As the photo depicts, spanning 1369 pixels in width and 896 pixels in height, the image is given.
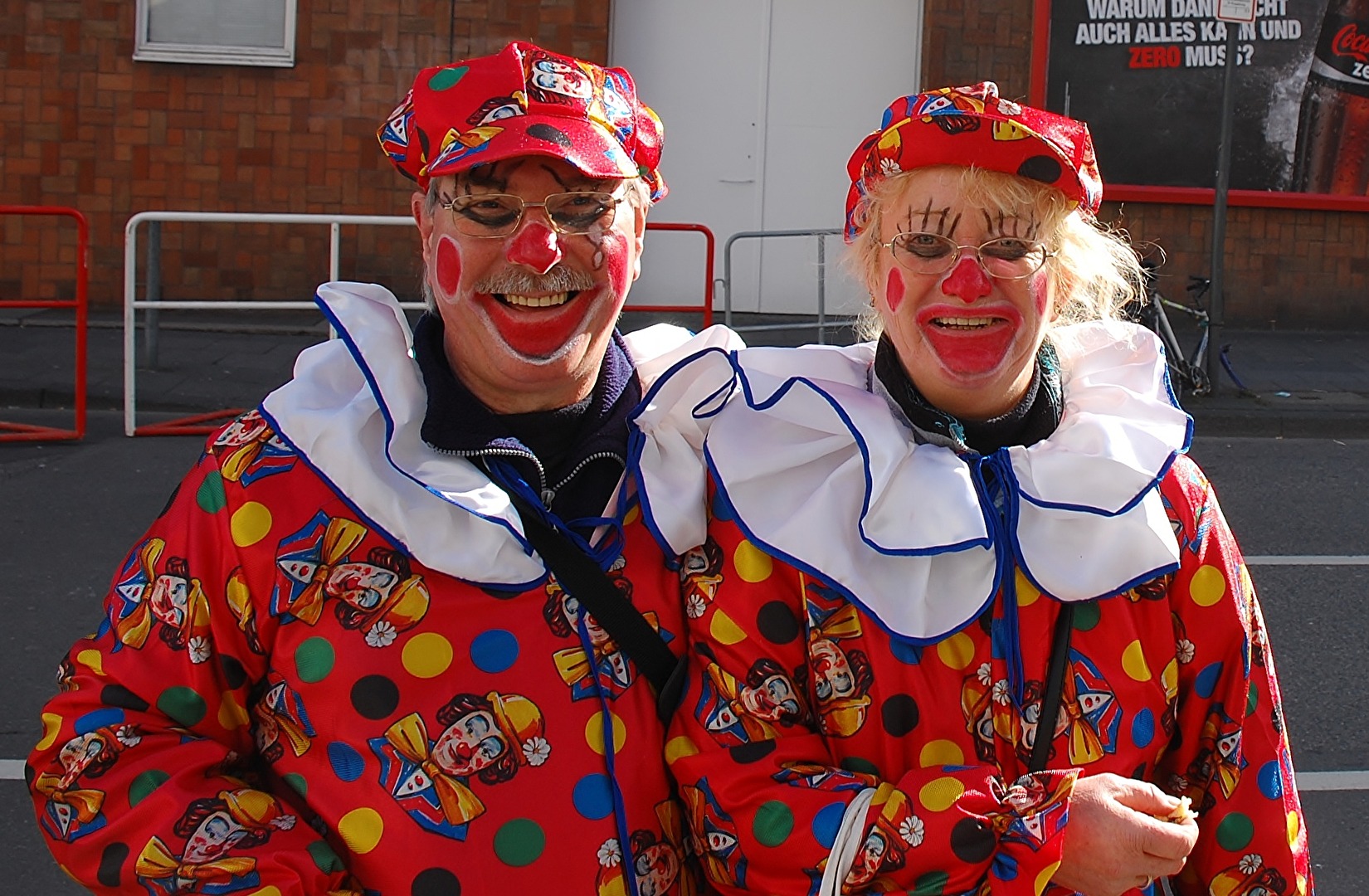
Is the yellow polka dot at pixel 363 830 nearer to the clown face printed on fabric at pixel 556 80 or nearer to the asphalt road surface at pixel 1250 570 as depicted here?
the clown face printed on fabric at pixel 556 80

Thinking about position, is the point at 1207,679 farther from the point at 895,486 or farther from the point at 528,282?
the point at 528,282

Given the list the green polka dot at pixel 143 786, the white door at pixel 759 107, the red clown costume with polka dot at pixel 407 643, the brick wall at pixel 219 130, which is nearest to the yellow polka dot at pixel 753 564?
the red clown costume with polka dot at pixel 407 643

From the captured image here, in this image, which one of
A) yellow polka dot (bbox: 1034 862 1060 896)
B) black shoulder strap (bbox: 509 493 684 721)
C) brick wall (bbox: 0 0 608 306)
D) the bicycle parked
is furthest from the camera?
brick wall (bbox: 0 0 608 306)

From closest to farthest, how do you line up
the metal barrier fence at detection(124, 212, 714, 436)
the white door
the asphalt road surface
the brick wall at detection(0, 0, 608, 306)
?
the asphalt road surface, the metal barrier fence at detection(124, 212, 714, 436), the brick wall at detection(0, 0, 608, 306), the white door

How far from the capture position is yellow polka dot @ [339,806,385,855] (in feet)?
6.62

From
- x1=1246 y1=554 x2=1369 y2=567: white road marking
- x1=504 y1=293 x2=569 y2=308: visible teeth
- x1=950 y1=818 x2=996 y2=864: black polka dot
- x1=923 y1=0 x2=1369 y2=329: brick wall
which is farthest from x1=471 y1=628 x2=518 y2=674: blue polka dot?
x1=923 y1=0 x2=1369 y2=329: brick wall

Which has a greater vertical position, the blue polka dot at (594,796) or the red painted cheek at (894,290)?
A: the red painted cheek at (894,290)

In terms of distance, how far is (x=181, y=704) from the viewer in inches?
79.7

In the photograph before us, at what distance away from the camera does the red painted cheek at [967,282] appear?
214cm

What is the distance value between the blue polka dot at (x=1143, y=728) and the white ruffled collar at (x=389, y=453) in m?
0.82

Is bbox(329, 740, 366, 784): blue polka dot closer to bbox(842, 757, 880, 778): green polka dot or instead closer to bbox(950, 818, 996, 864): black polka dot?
bbox(842, 757, 880, 778): green polka dot

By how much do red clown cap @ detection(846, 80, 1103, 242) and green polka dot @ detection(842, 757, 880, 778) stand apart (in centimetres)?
81

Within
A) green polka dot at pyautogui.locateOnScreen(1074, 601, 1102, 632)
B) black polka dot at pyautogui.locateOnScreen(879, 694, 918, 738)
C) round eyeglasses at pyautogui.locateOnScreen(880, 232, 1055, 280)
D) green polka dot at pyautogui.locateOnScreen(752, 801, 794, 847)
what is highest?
round eyeglasses at pyautogui.locateOnScreen(880, 232, 1055, 280)

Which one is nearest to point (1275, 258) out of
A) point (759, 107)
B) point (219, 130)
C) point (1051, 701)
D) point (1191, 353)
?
point (1191, 353)
